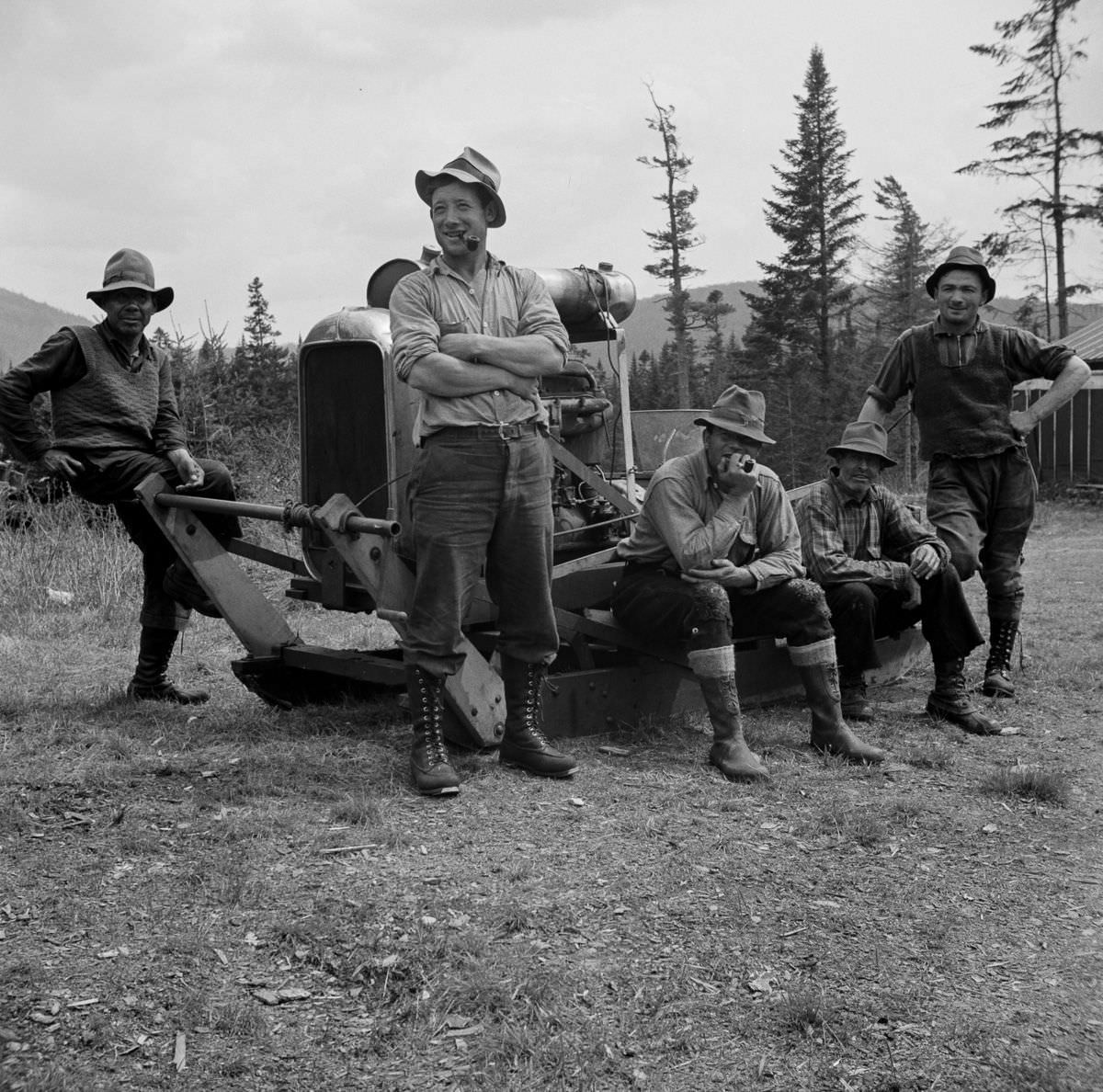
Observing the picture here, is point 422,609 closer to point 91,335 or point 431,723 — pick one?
point 431,723

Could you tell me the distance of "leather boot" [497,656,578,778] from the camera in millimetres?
4387

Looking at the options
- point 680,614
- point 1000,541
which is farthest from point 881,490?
point 680,614

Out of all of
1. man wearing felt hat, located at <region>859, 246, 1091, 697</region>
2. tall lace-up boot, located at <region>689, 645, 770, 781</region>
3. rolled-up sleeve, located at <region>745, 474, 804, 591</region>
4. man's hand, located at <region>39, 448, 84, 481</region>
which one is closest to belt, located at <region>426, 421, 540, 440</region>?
tall lace-up boot, located at <region>689, 645, 770, 781</region>

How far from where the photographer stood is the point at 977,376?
19.4 ft

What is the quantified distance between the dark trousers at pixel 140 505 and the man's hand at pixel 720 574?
2.04 meters

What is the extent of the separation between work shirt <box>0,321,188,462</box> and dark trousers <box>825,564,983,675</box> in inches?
117

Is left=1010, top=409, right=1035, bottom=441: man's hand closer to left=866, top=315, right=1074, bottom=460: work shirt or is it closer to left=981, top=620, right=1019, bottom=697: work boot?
left=866, top=315, right=1074, bottom=460: work shirt

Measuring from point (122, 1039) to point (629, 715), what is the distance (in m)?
2.88

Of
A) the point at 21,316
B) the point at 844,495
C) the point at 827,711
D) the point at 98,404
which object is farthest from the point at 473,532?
the point at 21,316

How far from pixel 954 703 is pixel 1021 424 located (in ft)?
4.75

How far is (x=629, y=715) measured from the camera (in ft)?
16.8

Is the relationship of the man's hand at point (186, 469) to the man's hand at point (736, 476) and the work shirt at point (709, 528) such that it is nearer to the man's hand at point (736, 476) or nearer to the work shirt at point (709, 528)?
the work shirt at point (709, 528)

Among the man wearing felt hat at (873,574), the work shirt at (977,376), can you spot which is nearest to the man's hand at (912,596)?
the man wearing felt hat at (873,574)

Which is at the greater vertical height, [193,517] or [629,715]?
[193,517]
